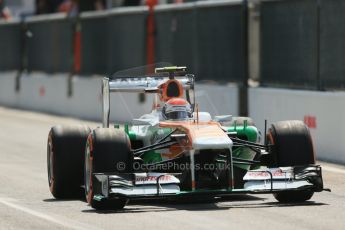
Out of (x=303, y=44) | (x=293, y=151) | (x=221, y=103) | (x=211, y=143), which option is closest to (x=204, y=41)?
(x=221, y=103)

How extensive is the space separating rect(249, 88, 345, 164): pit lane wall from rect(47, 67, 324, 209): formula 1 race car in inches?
150

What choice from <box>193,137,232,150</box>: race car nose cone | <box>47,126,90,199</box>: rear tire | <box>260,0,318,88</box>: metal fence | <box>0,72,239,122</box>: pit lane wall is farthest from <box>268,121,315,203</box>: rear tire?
<box>0,72,239,122</box>: pit lane wall

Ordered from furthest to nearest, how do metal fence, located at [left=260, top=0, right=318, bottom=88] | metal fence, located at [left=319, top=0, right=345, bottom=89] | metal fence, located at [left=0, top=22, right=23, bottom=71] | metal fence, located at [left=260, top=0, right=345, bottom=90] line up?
1. metal fence, located at [left=0, top=22, right=23, bottom=71]
2. metal fence, located at [left=260, top=0, right=318, bottom=88]
3. metal fence, located at [left=260, top=0, right=345, bottom=90]
4. metal fence, located at [left=319, top=0, right=345, bottom=89]

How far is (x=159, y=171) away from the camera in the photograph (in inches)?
515

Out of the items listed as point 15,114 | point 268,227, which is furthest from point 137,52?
point 268,227

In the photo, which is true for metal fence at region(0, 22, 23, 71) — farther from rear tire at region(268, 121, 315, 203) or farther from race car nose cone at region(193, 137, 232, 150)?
race car nose cone at region(193, 137, 232, 150)

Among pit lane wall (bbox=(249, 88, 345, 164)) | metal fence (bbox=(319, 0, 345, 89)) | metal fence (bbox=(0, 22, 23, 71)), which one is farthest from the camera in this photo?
metal fence (bbox=(0, 22, 23, 71))

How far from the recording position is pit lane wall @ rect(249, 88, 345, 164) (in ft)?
59.0

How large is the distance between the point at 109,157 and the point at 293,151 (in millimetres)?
1962

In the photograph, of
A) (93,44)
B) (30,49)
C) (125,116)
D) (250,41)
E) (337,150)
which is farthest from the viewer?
(30,49)

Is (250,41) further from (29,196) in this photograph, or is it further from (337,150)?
(29,196)

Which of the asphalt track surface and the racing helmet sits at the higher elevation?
the racing helmet

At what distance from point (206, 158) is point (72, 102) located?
18.5 m

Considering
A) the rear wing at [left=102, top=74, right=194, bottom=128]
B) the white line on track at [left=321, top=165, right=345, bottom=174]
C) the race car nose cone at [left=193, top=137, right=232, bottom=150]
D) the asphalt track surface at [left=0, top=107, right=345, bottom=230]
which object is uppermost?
the rear wing at [left=102, top=74, right=194, bottom=128]
